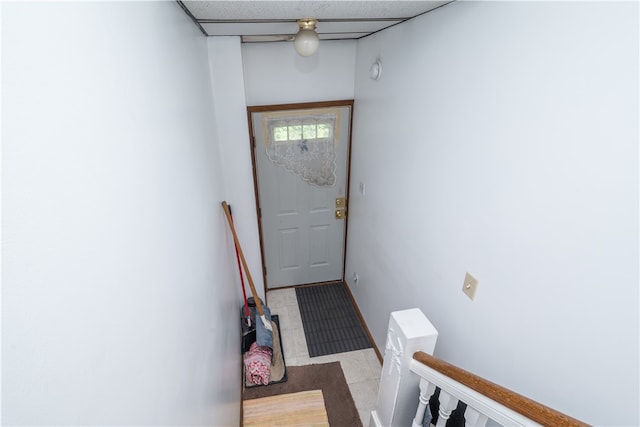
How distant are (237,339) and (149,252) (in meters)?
1.86

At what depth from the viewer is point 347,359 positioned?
2574 millimetres

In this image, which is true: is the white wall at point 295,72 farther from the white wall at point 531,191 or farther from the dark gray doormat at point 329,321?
the dark gray doormat at point 329,321

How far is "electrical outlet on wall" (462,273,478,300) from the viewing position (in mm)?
1337

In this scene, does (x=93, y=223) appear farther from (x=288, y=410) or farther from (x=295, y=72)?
(x=295, y=72)

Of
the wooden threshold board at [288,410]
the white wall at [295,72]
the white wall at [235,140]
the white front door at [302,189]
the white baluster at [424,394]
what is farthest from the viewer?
the white front door at [302,189]

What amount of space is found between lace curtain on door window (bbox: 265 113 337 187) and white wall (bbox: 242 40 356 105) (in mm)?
175

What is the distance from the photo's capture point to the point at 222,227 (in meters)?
2.21

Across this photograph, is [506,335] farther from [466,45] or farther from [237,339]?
[237,339]

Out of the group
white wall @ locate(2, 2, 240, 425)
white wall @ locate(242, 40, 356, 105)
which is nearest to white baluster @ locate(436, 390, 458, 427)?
white wall @ locate(2, 2, 240, 425)

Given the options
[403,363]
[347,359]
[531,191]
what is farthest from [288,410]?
[531,191]

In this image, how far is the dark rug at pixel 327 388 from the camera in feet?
6.94

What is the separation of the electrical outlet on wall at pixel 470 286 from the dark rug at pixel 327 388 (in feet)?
4.37

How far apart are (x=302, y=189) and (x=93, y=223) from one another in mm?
2499

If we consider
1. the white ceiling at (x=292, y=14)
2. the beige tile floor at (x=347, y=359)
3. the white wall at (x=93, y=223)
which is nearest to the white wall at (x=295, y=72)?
the white ceiling at (x=292, y=14)
